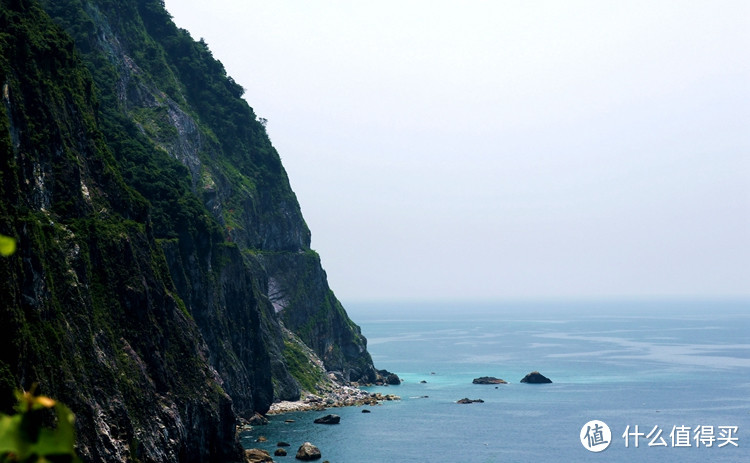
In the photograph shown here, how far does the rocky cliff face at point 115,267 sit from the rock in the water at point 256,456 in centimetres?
329

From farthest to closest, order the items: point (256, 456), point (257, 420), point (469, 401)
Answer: point (469, 401)
point (257, 420)
point (256, 456)

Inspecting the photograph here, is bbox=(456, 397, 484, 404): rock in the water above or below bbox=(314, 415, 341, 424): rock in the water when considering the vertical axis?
below

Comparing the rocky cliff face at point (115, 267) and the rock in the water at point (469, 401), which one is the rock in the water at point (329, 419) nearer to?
the rocky cliff face at point (115, 267)

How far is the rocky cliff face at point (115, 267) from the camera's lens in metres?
75.0

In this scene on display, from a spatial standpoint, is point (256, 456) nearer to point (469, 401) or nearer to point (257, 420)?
point (257, 420)

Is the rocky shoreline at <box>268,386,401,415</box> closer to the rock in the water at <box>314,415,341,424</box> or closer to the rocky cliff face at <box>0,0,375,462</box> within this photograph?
the rocky cliff face at <box>0,0,375,462</box>

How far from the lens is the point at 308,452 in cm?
11356

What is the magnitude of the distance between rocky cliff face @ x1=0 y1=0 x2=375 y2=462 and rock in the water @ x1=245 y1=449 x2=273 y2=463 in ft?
10.8

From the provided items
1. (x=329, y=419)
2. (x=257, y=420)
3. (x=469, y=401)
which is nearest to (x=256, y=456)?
(x=257, y=420)

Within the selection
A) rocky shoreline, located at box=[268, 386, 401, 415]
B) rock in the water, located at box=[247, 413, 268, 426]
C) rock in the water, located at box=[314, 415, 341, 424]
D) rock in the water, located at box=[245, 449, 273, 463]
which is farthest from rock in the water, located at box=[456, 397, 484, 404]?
rock in the water, located at box=[245, 449, 273, 463]

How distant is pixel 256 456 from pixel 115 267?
3294 centimetres

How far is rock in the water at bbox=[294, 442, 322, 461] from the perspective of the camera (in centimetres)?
11319

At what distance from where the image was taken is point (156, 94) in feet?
569

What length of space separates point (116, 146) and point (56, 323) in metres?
58.0
